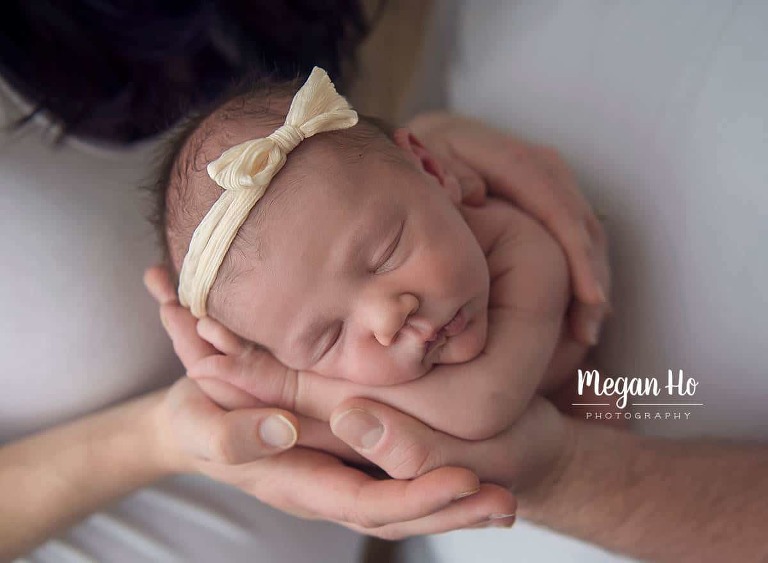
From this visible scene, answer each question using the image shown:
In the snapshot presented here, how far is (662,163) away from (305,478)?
2.39ft

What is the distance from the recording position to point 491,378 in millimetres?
879

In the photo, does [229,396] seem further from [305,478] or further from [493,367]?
[493,367]

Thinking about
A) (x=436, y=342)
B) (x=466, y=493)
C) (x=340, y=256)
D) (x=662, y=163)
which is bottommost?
(x=466, y=493)

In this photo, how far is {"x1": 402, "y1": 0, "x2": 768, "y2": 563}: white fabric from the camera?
920mm

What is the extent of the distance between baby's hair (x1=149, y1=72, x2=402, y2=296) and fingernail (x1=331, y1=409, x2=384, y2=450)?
237mm

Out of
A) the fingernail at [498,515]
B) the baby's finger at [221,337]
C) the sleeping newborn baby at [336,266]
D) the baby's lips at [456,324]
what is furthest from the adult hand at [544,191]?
the baby's finger at [221,337]

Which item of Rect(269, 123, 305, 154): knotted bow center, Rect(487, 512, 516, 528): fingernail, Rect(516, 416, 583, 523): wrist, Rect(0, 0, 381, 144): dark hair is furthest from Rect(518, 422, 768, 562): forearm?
Rect(0, 0, 381, 144): dark hair

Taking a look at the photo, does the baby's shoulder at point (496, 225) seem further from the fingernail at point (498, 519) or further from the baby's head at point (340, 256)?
the fingernail at point (498, 519)

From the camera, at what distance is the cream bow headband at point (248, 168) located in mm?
776

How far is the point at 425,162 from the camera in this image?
974 mm

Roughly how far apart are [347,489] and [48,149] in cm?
77

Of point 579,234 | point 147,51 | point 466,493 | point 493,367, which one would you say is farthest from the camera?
point 147,51

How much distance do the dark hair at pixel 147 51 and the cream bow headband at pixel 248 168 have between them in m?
0.40

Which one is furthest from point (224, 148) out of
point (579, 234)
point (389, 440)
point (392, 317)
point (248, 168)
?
point (579, 234)
